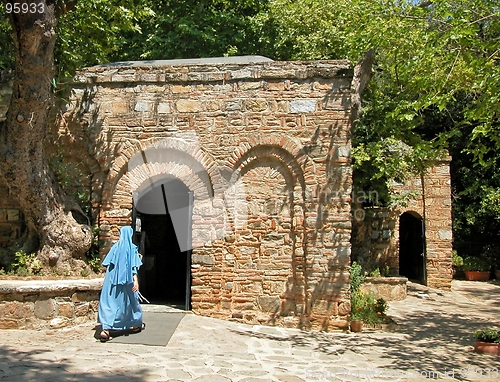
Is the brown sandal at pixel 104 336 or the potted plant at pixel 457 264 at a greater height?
the potted plant at pixel 457 264

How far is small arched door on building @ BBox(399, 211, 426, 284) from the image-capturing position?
564 inches

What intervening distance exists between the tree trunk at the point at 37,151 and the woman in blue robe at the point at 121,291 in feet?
4.07

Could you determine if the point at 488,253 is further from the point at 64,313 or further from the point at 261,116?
the point at 64,313

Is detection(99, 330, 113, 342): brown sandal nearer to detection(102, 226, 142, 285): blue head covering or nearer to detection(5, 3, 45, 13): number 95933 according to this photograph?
detection(102, 226, 142, 285): blue head covering

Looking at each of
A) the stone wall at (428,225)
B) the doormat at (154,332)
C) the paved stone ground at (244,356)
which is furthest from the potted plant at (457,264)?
the doormat at (154,332)

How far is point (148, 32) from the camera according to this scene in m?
15.2

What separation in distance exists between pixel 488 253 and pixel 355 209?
6.59 metres

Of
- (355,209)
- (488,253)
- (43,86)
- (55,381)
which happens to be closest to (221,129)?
(43,86)

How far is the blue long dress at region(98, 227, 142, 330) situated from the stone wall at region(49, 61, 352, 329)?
1.56 meters

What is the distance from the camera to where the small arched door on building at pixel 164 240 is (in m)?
10.4

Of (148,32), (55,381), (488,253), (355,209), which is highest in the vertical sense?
(148,32)

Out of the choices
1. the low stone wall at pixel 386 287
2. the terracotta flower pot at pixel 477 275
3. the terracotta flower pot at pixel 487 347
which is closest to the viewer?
the terracotta flower pot at pixel 487 347

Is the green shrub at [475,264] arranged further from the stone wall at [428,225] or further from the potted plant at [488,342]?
the potted plant at [488,342]

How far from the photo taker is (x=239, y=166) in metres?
7.96
